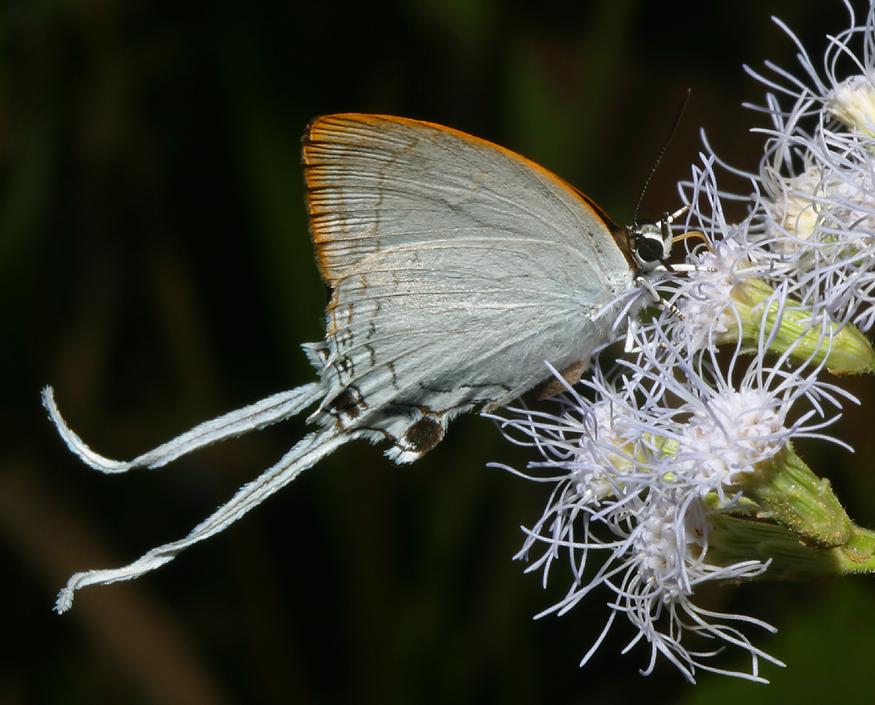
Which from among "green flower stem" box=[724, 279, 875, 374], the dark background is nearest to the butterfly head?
"green flower stem" box=[724, 279, 875, 374]

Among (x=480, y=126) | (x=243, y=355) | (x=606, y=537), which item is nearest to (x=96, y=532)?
(x=243, y=355)

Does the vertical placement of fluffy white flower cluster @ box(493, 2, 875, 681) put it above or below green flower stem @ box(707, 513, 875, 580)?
above

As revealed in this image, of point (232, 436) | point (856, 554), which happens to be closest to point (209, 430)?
point (232, 436)

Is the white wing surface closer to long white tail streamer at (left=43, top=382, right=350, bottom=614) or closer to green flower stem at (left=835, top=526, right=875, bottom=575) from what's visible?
long white tail streamer at (left=43, top=382, right=350, bottom=614)

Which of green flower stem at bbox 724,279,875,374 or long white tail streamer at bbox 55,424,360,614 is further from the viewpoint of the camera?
long white tail streamer at bbox 55,424,360,614

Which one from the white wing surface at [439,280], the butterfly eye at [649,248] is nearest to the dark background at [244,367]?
the white wing surface at [439,280]

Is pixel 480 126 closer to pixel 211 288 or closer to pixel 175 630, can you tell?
pixel 211 288

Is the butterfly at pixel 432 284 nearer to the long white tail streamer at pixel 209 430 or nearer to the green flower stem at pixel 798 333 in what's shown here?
the long white tail streamer at pixel 209 430
